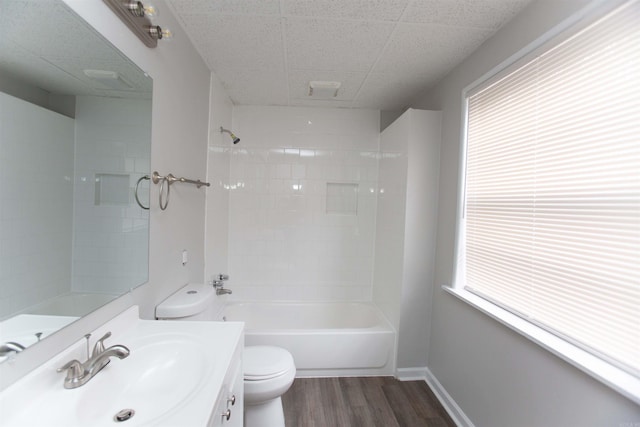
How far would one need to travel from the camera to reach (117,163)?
1.12 m

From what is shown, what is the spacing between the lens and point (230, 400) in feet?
3.30

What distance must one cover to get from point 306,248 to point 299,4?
2110 millimetres

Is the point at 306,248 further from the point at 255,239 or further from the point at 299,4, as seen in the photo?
the point at 299,4

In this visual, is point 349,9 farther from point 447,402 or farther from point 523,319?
point 447,402

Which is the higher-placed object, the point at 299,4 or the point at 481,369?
the point at 299,4

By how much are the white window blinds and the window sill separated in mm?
36

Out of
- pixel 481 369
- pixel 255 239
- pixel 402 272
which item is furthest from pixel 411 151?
pixel 255 239

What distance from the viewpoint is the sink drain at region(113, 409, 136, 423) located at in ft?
2.51

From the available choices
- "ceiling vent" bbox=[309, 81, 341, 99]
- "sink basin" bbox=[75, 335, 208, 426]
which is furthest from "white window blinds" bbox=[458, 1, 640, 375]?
"sink basin" bbox=[75, 335, 208, 426]

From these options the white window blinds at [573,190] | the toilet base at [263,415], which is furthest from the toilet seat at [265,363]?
the white window blinds at [573,190]

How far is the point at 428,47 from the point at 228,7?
4.07 feet

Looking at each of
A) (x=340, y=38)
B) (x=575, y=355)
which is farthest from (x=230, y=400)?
(x=340, y=38)

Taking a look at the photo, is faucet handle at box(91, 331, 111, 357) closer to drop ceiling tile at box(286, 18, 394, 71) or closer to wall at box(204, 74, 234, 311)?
wall at box(204, 74, 234, 311)

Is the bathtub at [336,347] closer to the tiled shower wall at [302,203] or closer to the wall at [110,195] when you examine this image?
the tiled shower wall at [302,203]
